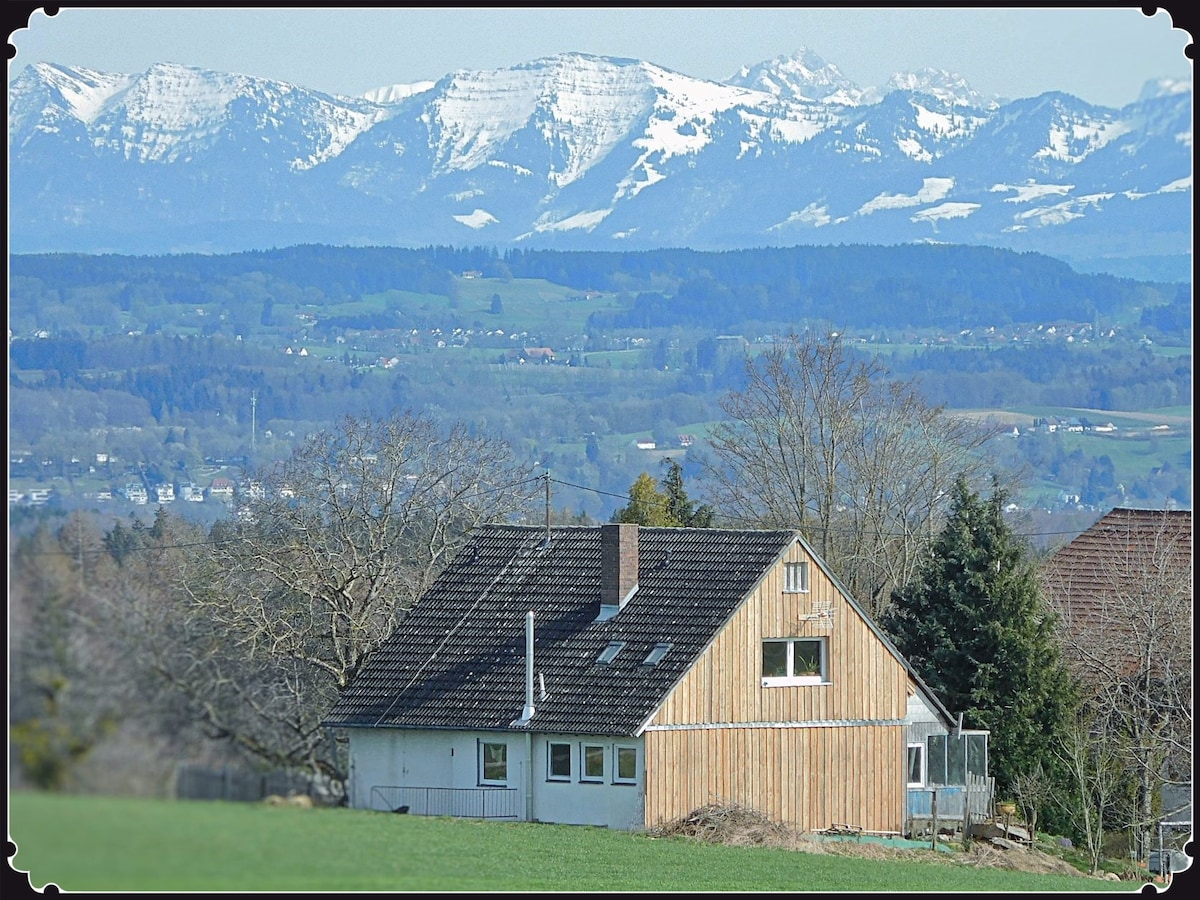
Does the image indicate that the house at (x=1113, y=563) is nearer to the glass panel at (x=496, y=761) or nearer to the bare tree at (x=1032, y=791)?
the bare tree at (x=1032, y=791)

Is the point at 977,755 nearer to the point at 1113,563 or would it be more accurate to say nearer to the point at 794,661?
the point at 794,661

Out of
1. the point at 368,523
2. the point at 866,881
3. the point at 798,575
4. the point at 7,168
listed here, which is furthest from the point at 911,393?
the point at 7,168

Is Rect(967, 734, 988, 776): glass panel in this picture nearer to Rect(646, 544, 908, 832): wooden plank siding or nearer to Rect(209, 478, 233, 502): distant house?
Rect(646, 544, 908, 832): wooden plank siding

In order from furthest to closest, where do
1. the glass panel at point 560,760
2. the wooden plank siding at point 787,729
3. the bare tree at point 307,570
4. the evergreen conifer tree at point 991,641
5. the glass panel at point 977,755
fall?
the evergreen conifer tree at point 991,641 → the glass panel at point 977,755 → the wooden plank siding at point 787,729 → the glass panel at point 560,760 → the bare tree at point 307,570

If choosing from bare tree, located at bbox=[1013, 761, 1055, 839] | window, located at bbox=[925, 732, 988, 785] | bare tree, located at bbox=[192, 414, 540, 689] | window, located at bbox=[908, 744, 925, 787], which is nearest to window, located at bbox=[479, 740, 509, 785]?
bare tree, located at bbox=[192, 414, 540, 689]

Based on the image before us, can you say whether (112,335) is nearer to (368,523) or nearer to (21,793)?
(368,523)

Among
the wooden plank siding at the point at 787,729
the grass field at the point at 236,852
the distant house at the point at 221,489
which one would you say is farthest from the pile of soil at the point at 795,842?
the distant house at the point at 221,489

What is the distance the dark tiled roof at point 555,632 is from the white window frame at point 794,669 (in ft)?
5.65

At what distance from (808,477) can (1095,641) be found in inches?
974

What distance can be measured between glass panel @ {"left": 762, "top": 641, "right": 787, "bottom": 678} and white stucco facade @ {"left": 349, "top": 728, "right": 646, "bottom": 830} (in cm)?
351

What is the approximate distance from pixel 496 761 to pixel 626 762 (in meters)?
2.27

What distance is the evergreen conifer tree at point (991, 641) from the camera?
127ft

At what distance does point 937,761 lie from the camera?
37250mm

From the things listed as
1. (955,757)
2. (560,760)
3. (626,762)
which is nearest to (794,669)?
(955,757)
